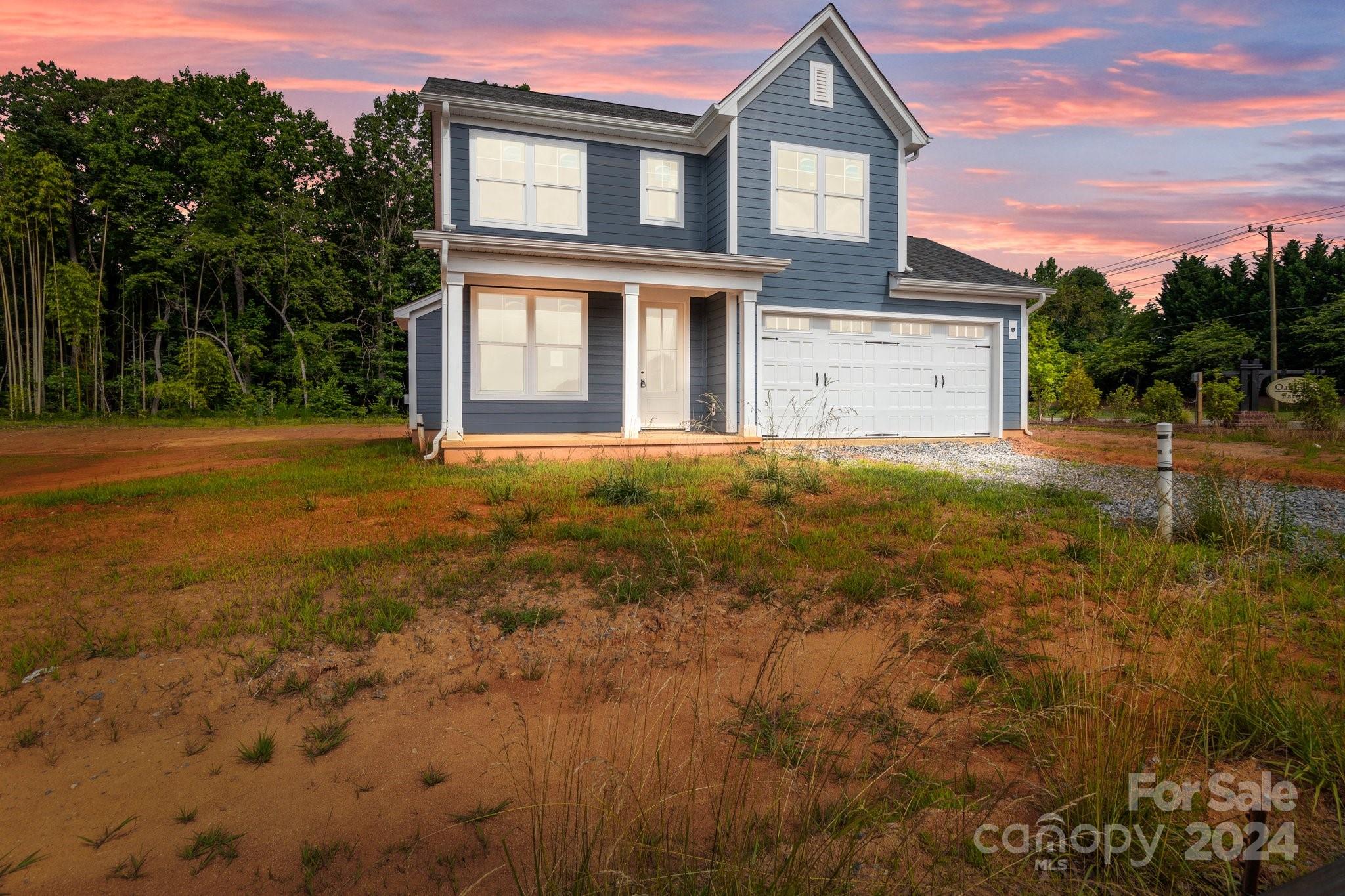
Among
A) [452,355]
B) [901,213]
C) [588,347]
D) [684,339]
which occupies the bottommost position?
[452,355]

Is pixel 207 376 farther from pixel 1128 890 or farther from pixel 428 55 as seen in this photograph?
pixel 1128 890

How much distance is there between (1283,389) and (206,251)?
116ft

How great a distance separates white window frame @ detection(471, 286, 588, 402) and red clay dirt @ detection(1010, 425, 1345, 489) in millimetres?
8556

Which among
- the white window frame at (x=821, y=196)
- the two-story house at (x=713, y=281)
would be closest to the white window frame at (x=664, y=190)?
the two-story house at (x=713, y=281)

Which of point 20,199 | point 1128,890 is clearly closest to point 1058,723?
point 1128,890

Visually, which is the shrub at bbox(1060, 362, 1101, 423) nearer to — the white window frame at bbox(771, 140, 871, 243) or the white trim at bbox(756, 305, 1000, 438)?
the white trim at bbox(756, 305, 1000, 438)

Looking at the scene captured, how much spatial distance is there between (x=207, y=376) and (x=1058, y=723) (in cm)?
2728

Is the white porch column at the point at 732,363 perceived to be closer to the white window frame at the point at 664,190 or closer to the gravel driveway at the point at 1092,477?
the gravel driveway at the point at 1092,477

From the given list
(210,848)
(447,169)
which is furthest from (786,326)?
(210,848)

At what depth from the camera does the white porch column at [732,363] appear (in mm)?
12094

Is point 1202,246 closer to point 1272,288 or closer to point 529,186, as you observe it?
point 1272,288

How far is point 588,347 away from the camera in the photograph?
12.5m

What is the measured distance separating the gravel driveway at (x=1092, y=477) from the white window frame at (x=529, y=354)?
178 inches

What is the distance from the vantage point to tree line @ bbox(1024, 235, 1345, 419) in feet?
92.0
